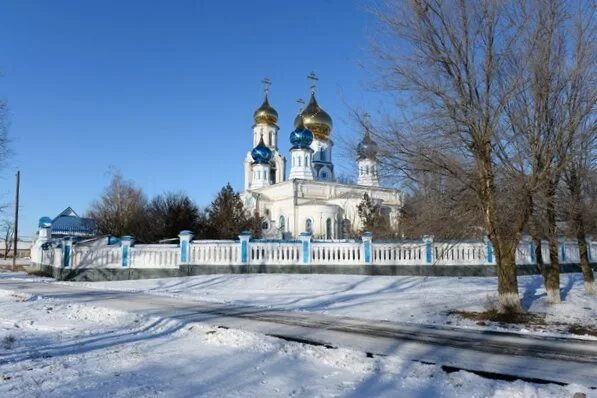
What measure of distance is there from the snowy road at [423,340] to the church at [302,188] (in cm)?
2876

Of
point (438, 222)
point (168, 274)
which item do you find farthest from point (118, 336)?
point (168, 274)

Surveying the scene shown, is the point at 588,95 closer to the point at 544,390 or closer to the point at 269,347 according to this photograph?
the point at 544,390

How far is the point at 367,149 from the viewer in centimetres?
1150

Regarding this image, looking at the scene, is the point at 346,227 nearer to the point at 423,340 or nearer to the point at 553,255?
the point at 553,255

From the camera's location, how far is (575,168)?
478 inches

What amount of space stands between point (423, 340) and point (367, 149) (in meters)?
4.81

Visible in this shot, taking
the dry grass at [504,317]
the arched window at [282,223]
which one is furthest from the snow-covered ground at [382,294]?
the arched window at [282,223]

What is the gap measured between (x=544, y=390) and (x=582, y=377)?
3.21 feet

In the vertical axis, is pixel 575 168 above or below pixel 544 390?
above

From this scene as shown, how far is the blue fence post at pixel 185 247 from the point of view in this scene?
19469 mm

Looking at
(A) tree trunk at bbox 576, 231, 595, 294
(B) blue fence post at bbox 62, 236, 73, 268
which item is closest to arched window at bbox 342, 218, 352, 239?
(B) blue fence post at bbox 62, 236, 73, 268

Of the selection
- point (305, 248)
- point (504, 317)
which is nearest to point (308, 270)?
point (305, 248)

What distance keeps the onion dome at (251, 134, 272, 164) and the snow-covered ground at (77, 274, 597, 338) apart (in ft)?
123

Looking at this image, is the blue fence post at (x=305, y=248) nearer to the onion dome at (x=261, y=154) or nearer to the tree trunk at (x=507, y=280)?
the tree trunk at (x=507, y=280)
